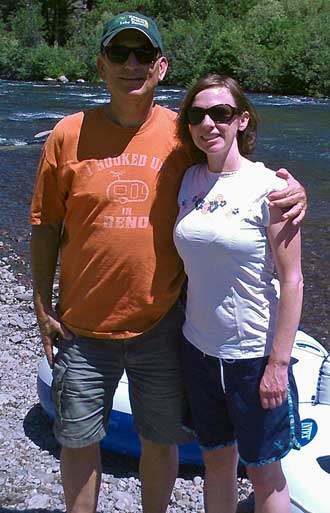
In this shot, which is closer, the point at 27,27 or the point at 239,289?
the point at 239,289

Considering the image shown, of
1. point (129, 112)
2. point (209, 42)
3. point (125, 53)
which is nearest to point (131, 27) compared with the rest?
point (125, 53)

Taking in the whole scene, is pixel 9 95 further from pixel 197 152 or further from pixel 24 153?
pixel 197 152

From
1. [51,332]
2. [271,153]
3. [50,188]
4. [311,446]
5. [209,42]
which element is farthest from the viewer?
[209,42]

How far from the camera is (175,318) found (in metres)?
2.40

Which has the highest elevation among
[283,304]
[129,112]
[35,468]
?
[129,112]

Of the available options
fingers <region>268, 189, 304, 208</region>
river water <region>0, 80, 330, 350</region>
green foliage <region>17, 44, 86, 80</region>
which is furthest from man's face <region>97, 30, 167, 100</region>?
green foliage <region>17, 44, 86, 80</region>

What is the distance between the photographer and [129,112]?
2.27m

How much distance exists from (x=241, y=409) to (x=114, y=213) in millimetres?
661

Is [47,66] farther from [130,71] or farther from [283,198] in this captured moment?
[283,198]

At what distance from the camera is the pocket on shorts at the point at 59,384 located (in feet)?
7.77

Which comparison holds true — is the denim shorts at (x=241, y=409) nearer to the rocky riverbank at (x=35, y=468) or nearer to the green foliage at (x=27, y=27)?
the rocky riverbank at (x=35, y=468)

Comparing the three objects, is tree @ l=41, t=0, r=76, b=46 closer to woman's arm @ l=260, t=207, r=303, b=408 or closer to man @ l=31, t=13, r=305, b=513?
man @ l=31, t=13, r=305, b=513

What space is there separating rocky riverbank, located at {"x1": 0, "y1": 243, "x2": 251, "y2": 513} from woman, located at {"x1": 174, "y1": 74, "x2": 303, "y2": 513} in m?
0.99

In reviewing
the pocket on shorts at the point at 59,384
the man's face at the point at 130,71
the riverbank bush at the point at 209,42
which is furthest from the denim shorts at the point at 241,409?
the riverbank bush at the point at 209,42
